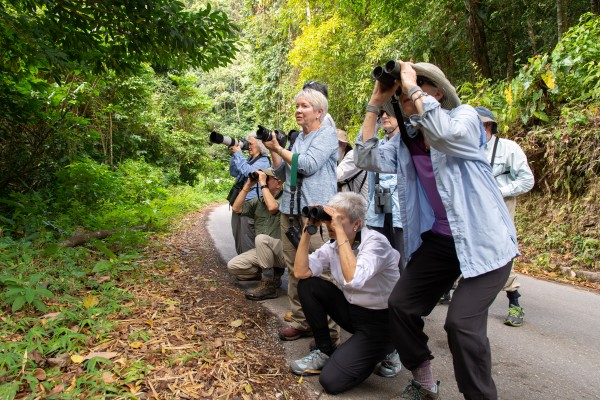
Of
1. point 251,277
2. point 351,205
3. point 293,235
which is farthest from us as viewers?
point 251,277

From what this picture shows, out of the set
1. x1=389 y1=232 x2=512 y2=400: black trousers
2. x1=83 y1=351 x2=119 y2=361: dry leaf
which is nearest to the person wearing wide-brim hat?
x1=389 y1=232 x2=512 y2=400: black trousers

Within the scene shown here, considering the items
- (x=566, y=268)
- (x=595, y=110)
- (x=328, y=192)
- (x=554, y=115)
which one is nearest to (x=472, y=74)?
(x=554, y=115)

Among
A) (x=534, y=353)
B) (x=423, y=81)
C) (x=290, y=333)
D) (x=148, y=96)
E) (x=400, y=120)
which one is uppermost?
(x=148, y=96)

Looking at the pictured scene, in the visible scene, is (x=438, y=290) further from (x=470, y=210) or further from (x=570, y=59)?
(x=570, y=59)

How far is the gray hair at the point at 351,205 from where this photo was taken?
2.90m

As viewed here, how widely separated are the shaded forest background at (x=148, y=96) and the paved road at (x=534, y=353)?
5.15 feet

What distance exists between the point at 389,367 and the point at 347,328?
426 mm

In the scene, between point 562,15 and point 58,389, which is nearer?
point 58,389

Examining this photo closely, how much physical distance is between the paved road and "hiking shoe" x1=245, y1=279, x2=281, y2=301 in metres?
0.08

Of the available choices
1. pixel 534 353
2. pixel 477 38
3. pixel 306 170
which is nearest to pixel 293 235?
pixel 306 170

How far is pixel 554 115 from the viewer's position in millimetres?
7828

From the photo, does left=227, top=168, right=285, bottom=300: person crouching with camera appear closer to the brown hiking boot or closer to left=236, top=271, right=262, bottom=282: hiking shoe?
left=236, top=271, right=262, bottom=282: hiking shoe

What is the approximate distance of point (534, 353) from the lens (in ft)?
11.5

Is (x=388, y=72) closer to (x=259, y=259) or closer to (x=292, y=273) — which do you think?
(x=292, y=273)
